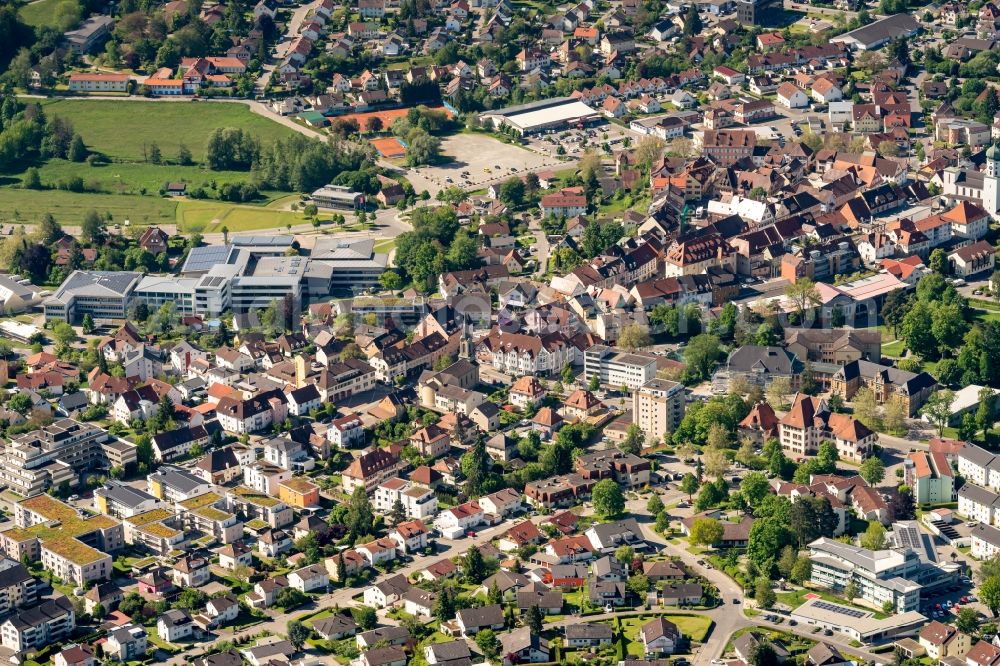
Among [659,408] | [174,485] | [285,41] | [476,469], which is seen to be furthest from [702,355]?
[285,41]

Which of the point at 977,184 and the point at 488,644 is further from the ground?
the point at 977,184

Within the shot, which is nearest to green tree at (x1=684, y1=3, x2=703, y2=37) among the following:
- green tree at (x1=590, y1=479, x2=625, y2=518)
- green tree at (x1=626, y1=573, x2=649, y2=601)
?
green tree at (x1=590, y1=479, x2=625, y2=518)

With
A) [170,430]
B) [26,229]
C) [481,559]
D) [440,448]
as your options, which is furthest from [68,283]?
[481,559]

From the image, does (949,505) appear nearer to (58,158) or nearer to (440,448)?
(440,448)

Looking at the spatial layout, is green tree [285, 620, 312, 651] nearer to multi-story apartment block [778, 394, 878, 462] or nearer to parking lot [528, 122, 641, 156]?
multi-story apartment block [778, 394, 878, 462]

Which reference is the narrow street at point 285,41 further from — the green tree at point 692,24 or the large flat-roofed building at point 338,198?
the green tree at point 692,24

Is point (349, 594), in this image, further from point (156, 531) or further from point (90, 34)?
point (90, 34)
